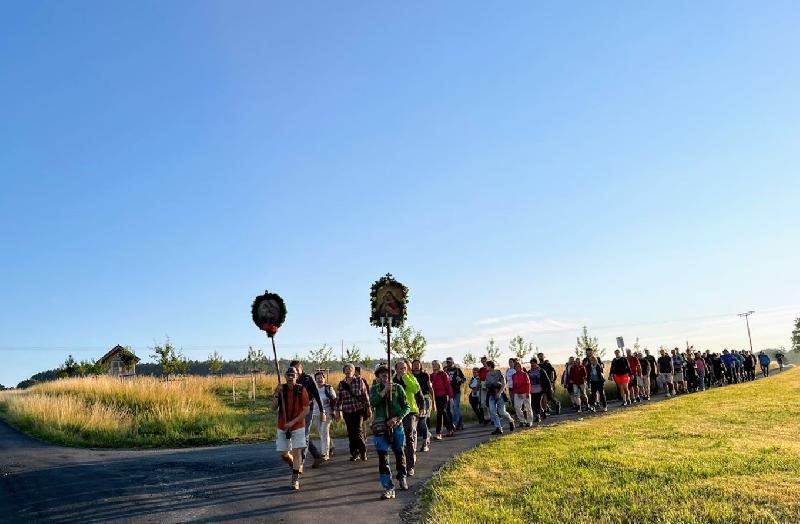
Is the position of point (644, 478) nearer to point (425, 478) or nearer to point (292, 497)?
point (425, 478)

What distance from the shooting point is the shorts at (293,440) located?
9.89 meters

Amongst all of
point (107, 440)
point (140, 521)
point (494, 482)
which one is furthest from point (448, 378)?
point (107, 440)

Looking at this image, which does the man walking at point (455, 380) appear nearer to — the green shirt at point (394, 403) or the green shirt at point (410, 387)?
the green shirt at point (410, 387)

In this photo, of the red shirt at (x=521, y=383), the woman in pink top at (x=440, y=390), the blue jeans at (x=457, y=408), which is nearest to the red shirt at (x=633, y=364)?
the red shirt at (x=521, y=383)

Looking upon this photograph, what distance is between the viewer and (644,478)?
8844mm

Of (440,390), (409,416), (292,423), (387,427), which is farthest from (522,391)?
(292,423)

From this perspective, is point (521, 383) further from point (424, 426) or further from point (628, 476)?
point (628, 476)

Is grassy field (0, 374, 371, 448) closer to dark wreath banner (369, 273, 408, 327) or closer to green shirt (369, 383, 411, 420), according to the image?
dark wreath banner (369, 273, 408, 327)

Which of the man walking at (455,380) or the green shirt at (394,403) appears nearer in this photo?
the green shirt at (394,403)

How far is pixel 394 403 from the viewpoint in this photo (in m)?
9.53

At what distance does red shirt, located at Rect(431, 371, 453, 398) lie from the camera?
1538cm

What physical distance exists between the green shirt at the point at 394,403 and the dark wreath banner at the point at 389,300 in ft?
31.7

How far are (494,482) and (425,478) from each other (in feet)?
4.96

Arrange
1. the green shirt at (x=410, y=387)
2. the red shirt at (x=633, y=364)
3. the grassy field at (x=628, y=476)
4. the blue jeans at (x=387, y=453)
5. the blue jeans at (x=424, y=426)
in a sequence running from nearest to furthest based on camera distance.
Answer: the grassy field at (x=628, y=476), the blue jeans at (x=387, y=453), the green shirt at (x=410, y=387), the blue jeans at (x=424, y=426), the red shirt at (x=633, y=364)
